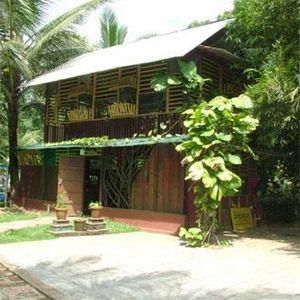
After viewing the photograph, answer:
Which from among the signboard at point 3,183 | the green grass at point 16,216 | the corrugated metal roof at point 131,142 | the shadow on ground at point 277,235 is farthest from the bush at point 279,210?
the signboard at point 3,183

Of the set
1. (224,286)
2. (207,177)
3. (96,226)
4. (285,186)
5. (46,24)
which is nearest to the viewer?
(224,286)

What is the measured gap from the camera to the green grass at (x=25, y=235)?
11.5 m

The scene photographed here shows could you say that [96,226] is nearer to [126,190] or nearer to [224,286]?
[126,190]

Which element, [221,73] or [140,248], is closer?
[140,248]

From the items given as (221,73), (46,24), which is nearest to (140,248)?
(221,73)

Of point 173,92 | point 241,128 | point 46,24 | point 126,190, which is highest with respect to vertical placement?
point 46,24

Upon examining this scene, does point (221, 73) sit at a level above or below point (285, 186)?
above

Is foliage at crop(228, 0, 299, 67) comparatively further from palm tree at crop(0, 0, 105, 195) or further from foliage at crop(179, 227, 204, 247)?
palm tree at crop(0, 0, 105, 195)

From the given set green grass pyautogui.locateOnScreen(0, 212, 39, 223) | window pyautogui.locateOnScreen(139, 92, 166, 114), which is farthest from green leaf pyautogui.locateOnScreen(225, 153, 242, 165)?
green grass pyautogui.locateOnScreen(0, 212, 39, 223)

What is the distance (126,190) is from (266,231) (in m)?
3.98

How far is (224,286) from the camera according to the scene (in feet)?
24.1

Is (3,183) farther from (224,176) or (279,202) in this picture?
(224,176)

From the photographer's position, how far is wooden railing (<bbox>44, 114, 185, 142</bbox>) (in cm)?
1361

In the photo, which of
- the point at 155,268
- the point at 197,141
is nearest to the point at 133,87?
the point at 197,141
